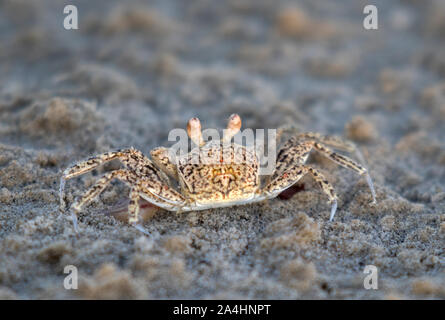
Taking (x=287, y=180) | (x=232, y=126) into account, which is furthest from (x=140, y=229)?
(x=287, y=180)

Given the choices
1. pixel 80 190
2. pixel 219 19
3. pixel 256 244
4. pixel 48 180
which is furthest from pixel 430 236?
pixel 219 19

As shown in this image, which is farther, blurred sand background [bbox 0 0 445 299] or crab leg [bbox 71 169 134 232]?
crab leg [bbox 71 169 134 232]

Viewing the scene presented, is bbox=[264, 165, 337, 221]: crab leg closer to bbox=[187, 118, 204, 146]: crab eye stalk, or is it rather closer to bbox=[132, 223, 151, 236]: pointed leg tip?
bbox=[187, 118, 204, 146]: crab eye stalk

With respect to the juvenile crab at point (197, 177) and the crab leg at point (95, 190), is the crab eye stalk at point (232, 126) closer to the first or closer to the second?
the juvenile crab at point (197, 177)

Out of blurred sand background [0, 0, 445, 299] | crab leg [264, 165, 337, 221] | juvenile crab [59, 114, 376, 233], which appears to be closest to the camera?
blurred sand background [0, 0, 445, 299]

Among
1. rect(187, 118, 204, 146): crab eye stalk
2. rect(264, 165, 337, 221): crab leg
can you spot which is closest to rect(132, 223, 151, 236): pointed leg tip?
rect(187, 118, 204, 146): crab eye stalk

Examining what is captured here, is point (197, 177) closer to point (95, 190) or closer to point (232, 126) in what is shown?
point (232, 126)

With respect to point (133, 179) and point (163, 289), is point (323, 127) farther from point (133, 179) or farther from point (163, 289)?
point (163, 289)
